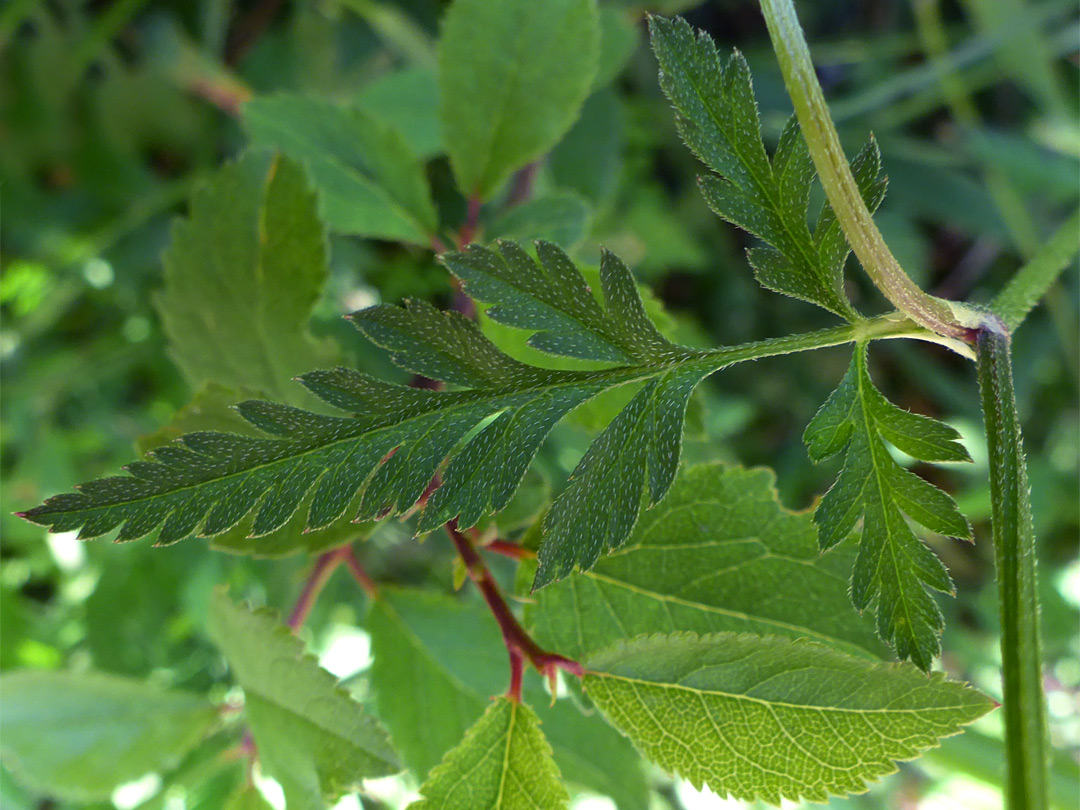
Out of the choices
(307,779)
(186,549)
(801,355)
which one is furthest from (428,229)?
(801,355)

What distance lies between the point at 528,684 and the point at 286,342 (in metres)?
0.35

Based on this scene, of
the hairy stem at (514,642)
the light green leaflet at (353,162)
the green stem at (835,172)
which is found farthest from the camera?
the light green leaflet at (353,162)

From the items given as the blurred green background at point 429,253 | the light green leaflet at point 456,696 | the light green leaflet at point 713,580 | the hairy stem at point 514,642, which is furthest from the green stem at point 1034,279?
the blurred green background at point 429,253

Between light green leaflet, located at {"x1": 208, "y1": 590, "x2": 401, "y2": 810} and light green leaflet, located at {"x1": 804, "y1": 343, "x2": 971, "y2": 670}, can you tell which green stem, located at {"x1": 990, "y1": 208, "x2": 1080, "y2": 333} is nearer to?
light green leaflet, located at {"x1": 804, "y1": 343, "x2": 971, "y2": 670}

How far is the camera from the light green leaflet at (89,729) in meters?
0.81

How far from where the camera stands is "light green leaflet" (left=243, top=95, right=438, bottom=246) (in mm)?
879

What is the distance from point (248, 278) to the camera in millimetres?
750

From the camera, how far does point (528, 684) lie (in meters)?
0.76

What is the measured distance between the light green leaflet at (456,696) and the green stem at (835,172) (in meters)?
0.44

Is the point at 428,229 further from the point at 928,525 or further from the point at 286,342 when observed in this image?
the point at 928,525

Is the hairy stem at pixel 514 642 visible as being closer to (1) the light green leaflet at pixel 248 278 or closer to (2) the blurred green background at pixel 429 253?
(1) the light green leaflet at pixel 248 278

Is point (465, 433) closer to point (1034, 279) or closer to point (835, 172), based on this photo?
point (835, 172)

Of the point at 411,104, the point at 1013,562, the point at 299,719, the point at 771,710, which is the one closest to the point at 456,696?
the point at 299,719

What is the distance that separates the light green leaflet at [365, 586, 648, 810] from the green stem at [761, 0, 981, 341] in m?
0.44
